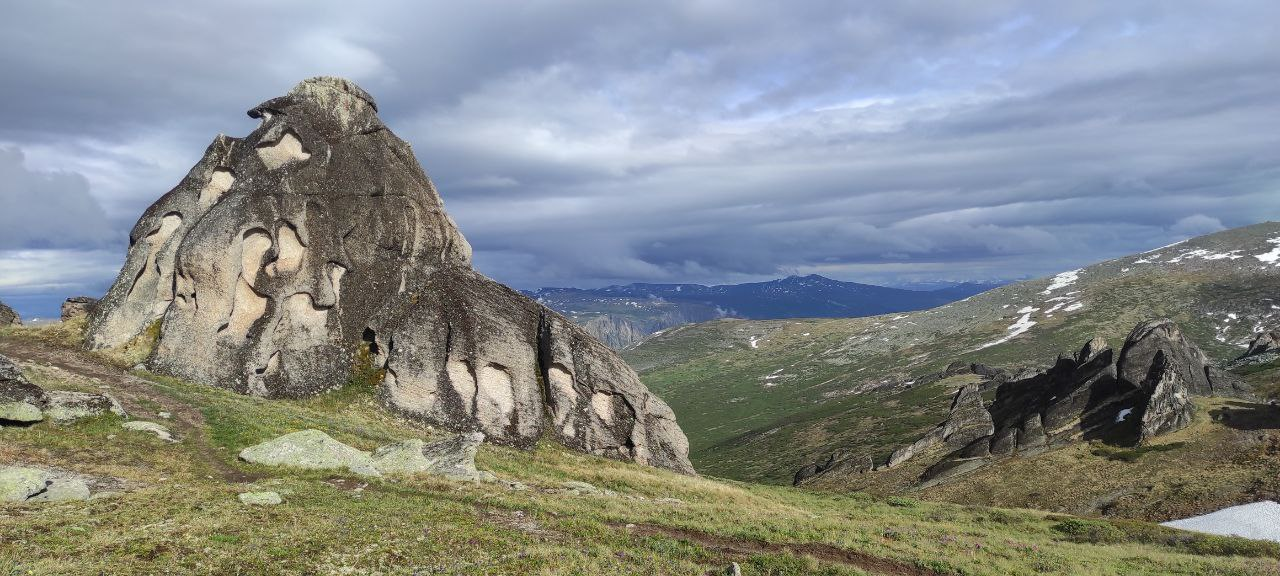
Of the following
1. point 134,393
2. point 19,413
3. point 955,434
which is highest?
point 19,413

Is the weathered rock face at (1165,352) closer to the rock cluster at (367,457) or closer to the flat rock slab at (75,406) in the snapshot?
the rock cluster at (367,457)

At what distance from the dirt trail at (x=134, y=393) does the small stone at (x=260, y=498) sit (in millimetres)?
5358

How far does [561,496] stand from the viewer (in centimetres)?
3869

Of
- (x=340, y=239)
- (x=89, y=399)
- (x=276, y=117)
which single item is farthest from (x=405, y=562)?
(x=276, y=117)

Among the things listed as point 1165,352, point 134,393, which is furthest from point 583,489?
point 1165,352

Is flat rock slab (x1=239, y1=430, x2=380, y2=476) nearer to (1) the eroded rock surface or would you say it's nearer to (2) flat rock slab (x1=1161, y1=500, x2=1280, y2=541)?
(1) the eroded rock surface

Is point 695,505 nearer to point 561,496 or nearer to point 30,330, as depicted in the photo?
point 561,496

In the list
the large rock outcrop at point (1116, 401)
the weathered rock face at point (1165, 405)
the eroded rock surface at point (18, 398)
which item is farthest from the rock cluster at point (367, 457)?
the weathered rock face at point (1165, 405)

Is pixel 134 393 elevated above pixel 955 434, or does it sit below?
above

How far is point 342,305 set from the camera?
6238 cm

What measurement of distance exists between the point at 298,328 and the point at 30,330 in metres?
23.4

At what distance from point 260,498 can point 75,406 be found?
16.5 meters

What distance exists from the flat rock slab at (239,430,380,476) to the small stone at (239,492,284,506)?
290 inches

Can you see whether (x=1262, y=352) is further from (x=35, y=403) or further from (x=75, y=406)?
(x=35, y=403)
